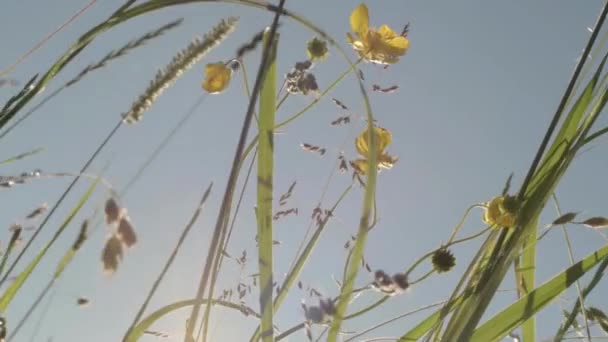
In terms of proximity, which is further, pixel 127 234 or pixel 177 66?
pixel 177 66

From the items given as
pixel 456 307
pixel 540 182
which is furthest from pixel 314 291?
pixel 540 182

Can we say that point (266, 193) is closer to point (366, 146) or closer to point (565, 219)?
point (366, 146)

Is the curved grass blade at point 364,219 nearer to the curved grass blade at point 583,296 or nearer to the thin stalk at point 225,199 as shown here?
the thin stalk at point 225,199

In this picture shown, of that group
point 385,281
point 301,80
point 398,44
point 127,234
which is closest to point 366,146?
point 301,80

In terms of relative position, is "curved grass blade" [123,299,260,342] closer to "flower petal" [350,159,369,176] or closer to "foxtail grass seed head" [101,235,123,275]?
"foxtail grass seed head" [101,235,123,275]

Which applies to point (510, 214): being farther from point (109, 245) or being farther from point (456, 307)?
point (109, 245)

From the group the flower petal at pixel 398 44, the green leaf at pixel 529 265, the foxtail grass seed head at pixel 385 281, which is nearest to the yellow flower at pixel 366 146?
the flower petal at pixel 398 44

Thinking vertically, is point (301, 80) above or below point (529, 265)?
above

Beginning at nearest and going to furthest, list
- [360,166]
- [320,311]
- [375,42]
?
[320,311], [360,166], [375,42]
